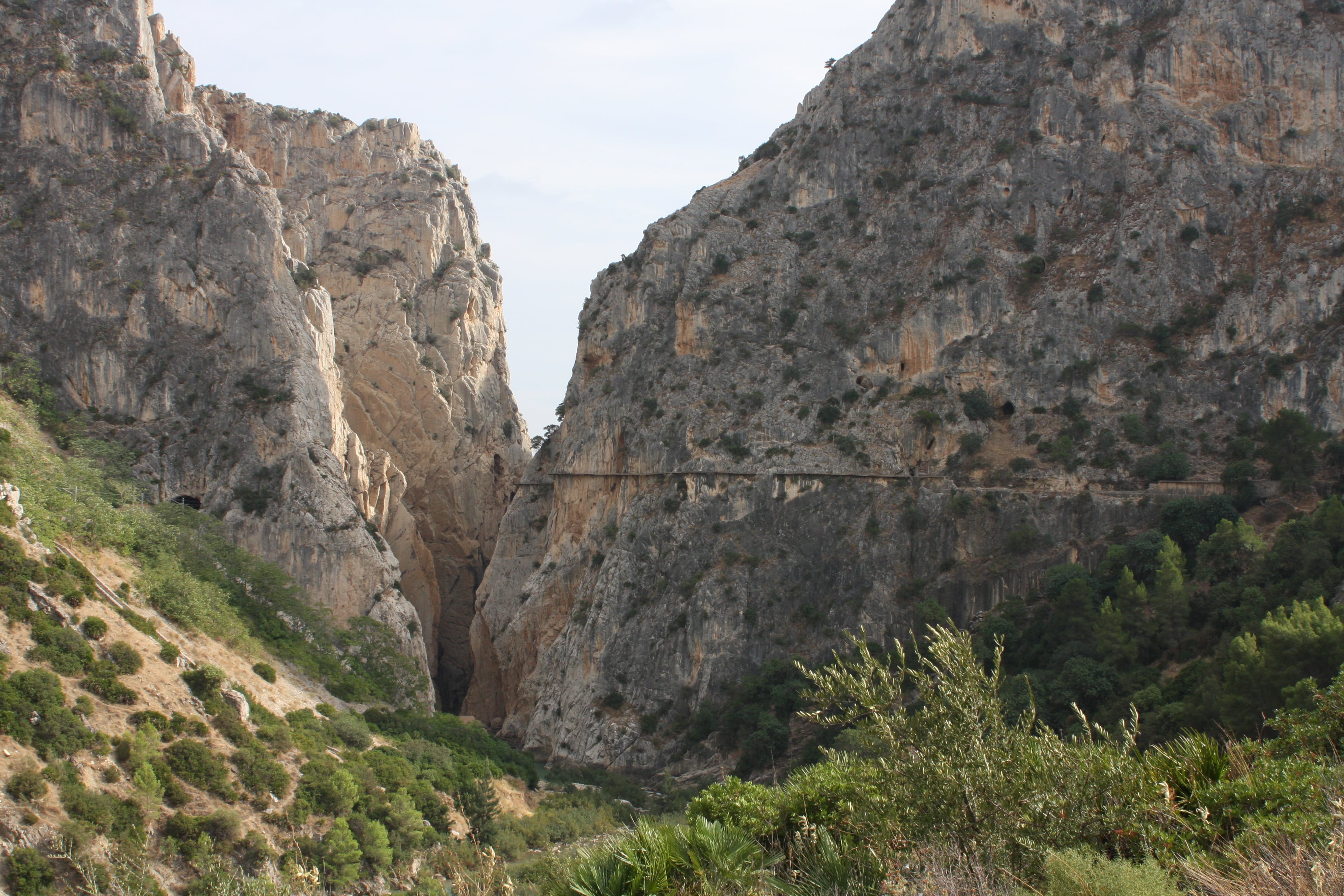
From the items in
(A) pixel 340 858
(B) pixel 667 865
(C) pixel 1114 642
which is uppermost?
(B) pixel 667 865

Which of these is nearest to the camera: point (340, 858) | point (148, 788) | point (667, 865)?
point (667, 865)

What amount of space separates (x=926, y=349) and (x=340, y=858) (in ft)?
148

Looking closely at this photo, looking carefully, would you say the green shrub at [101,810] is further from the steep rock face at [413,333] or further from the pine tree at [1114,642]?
the steep rock face at [413,333]

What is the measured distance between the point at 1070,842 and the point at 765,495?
155 ft

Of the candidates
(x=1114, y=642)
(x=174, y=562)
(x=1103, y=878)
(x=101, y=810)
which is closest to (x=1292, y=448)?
(x=1114, y=642)

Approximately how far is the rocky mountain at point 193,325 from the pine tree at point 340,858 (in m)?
27.5

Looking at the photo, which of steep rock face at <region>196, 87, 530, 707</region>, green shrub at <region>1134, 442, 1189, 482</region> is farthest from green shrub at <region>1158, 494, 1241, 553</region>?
steep rock face at <region>196, 87, 530, 707</region>

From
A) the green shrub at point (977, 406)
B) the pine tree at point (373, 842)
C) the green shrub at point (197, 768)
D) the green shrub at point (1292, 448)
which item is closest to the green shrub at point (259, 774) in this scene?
the green shrub at point (197, 768)

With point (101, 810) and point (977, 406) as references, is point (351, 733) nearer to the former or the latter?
point (101, 810)

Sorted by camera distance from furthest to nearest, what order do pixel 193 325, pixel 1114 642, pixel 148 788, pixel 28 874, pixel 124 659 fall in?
1. pixel 193 325
2. pixel 1114 642
3. pixel 124 659
4. pixel 148 788
5. pixel 28 874

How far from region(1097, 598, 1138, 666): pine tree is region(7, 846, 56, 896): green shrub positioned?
40.0m

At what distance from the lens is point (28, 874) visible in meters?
25.0

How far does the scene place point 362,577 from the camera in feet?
200

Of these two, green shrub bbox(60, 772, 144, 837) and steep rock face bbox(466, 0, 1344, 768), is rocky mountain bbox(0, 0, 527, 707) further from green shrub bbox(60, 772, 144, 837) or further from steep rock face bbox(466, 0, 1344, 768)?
green shrub bbox(60, 772, 144, 837)
